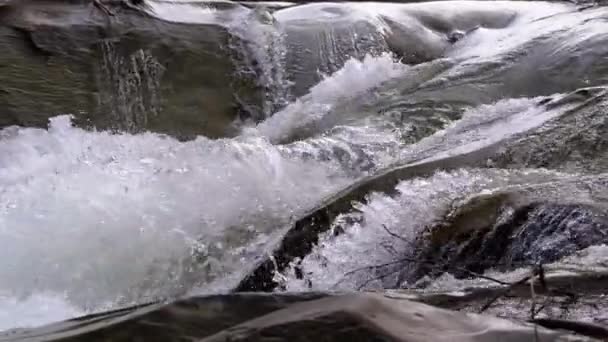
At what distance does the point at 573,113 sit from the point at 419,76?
1886 millimetres

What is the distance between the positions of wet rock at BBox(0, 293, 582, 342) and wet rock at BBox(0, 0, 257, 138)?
3.86 meters

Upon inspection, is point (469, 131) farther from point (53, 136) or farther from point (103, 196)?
point (53, 136)

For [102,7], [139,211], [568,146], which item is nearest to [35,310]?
[139,211]

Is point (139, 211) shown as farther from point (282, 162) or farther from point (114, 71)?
point (114, 71)

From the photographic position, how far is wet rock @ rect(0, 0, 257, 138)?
19.3 ft

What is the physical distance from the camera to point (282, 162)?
488cm

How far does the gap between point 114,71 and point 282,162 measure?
1.79 meters

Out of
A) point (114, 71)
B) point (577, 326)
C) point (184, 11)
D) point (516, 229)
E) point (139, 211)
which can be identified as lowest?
point (139, 211)

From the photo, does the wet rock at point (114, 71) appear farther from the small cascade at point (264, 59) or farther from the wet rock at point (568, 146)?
the wet rock at point (568, 146)

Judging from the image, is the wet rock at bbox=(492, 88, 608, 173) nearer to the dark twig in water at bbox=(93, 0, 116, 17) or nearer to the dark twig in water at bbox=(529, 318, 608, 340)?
the dark twig in water at bbox=(529, 318, 608, 340)

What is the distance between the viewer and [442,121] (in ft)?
18.1

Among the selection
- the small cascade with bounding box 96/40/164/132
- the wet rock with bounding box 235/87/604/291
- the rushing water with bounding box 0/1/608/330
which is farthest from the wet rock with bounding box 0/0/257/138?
the wet rock with bounding box 235/87/604/291

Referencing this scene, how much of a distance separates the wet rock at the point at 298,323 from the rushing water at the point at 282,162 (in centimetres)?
133

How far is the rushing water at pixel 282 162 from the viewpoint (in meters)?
3.81
